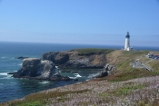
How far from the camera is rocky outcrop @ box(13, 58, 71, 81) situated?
100938 millimetres

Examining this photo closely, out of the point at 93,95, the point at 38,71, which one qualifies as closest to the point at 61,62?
the point at 38,71

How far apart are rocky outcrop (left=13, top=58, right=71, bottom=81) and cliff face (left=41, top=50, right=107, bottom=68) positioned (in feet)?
131

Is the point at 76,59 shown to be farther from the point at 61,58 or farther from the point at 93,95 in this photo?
the point at 93,95

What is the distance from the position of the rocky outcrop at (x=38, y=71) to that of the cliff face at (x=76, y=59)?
1570 inches

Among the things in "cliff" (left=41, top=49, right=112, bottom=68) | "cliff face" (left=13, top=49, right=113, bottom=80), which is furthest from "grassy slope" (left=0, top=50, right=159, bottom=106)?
"cliff" (left=41, top=49, right=112, bottom=68)

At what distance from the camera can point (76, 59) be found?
513 ft

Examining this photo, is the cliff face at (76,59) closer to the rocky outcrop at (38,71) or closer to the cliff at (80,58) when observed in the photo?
the cliff at (80,58)

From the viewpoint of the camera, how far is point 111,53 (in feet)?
538

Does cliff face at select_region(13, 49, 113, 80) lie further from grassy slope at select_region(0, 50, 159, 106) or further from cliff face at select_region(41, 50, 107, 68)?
grassy slope at select_region(0, 50, 159, 106)

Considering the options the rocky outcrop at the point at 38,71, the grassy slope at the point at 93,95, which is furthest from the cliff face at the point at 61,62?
the grassy slope at the point at 93,95

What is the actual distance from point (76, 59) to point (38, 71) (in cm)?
5179

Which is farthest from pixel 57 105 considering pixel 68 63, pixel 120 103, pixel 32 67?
pixel 68 63

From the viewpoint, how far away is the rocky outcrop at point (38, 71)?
101m

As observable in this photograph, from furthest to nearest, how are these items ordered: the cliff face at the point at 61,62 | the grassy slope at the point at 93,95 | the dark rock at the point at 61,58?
the dark rock at the point at 61,58 → the cliff face at the point at 61,62 → the grassy slope at the point at 93,95
